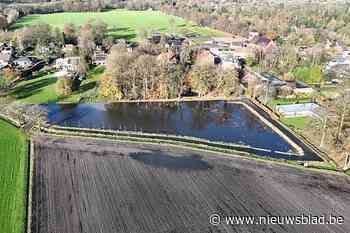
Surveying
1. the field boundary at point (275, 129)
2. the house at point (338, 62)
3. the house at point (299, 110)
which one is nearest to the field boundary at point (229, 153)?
the field boundary at point (275, 129)

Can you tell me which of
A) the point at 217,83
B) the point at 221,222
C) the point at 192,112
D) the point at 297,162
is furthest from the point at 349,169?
the point at 217,83

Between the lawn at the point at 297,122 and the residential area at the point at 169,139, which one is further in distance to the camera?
the lawn at the point at 297,122

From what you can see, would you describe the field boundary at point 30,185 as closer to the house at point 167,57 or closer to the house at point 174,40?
the house at point 167,57

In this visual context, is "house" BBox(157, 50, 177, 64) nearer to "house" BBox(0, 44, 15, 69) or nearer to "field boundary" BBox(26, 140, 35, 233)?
"field boundary" BBox(26, 140, 35, 233)

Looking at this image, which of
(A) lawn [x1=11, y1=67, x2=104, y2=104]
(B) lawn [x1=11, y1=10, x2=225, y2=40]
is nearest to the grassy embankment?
(A) lawn [x1=11, y1=67, x2=104, y2=104]

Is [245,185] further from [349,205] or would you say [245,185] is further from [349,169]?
[349,169]

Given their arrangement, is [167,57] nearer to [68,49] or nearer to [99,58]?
[99,58]
